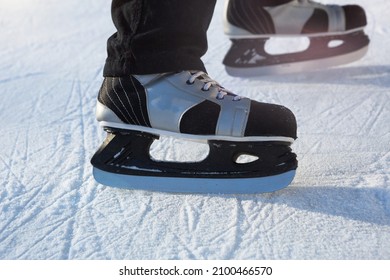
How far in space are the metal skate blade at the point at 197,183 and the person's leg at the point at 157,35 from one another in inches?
9.2

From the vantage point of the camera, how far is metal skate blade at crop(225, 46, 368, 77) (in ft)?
7.37

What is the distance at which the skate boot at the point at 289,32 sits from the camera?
2.25 metres

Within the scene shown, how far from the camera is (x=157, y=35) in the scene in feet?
4.50

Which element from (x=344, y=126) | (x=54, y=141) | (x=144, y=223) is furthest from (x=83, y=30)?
(x=144, y=223)

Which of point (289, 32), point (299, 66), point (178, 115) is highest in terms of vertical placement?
point (178, 115)

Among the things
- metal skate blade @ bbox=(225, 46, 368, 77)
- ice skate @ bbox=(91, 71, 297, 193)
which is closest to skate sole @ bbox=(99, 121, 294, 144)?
ice skate @ bbox=(91, 71, 297, 193)

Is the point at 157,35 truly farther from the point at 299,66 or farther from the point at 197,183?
the point at 299,66

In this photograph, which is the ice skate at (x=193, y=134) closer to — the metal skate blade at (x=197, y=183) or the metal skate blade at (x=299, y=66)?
the metal skate blade at (x=197, y=183)

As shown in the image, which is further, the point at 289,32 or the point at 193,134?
the point at 289,32

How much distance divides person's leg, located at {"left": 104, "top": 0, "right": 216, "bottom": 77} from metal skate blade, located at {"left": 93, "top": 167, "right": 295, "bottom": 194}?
23 cm

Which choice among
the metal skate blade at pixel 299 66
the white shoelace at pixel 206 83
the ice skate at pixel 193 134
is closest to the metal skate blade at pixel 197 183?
the ice skate at pixel 193 134

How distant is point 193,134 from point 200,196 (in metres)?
0.14

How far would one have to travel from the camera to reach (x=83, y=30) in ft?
9.26

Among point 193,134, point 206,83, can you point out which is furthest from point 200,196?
point 206,83
